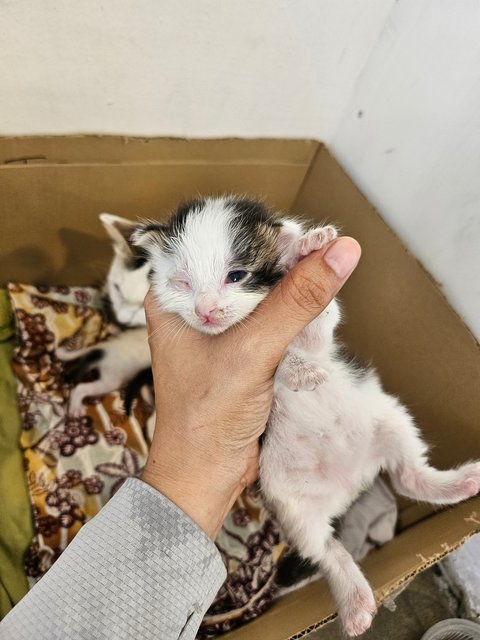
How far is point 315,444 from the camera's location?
46.9 inches

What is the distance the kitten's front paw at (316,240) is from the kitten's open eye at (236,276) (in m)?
0.12

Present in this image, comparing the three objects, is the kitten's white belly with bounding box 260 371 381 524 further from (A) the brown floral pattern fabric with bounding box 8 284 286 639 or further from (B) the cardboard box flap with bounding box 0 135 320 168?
(B) the cardboard box flap with bounding box 0 135 320 168

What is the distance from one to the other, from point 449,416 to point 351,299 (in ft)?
1.68

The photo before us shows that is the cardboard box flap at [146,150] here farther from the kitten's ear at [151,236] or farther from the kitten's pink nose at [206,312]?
the kitten's pink nose at [206,312]

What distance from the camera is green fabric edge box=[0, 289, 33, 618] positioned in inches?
53.7

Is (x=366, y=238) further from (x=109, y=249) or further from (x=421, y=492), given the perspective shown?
(x=109, y=249)

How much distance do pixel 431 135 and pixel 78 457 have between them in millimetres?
1476

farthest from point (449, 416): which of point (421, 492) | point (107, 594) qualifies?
point (107, 594)

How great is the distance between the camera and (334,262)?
0.88 meters

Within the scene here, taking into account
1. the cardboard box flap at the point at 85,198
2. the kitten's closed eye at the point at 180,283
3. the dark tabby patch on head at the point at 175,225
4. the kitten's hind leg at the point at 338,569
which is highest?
the cardboard box flap at the point at 85,198

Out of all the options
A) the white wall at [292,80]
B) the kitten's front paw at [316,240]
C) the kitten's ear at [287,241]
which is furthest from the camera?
the white wall at [292,80]

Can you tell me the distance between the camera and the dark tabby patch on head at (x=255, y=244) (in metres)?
1.00

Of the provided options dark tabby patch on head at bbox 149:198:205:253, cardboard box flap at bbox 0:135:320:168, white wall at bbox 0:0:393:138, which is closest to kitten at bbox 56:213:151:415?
cardboard box flap at bbox 0:135:320:168

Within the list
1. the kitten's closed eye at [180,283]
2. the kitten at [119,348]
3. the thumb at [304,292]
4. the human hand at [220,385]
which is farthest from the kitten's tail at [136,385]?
the thumb at [304,292]
